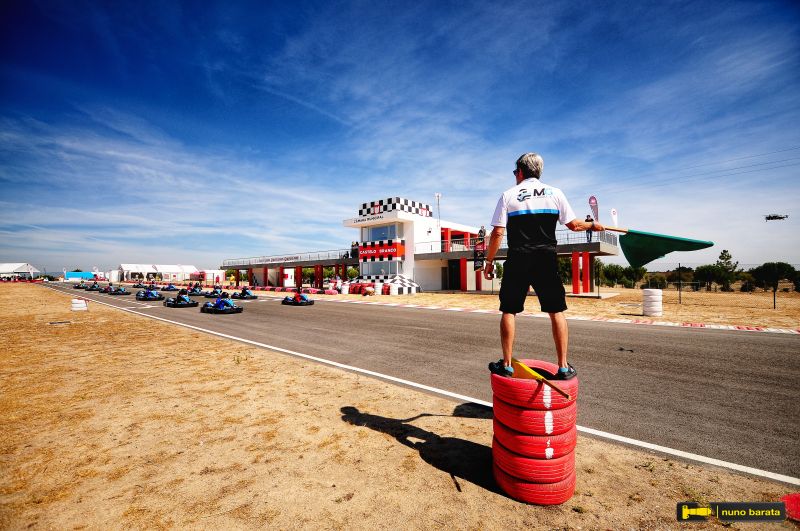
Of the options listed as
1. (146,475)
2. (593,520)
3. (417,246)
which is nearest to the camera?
(593,520)

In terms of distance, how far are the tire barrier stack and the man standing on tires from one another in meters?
11.3

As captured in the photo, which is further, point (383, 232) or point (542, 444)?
point (383, 232)

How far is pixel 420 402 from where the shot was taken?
405cm

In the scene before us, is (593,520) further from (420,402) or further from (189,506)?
(189,506)

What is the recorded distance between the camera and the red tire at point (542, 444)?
2.25 metres

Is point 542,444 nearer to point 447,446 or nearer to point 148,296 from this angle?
point 447,446

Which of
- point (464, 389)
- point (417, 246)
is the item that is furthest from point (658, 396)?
point (417, 246)

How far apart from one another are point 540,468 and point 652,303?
39.8ft

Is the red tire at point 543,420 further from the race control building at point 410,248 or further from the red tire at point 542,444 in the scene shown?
the race control building at point 410,248

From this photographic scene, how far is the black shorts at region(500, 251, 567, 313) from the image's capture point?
2678 millimetres

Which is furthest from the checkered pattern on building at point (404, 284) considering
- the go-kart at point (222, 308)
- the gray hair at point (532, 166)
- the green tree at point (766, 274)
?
the green tree at point (766, 274)

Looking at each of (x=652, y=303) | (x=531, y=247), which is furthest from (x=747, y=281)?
(x=531, y=247)

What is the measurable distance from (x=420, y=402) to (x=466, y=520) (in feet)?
6.52

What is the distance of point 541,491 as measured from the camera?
7.35ft
